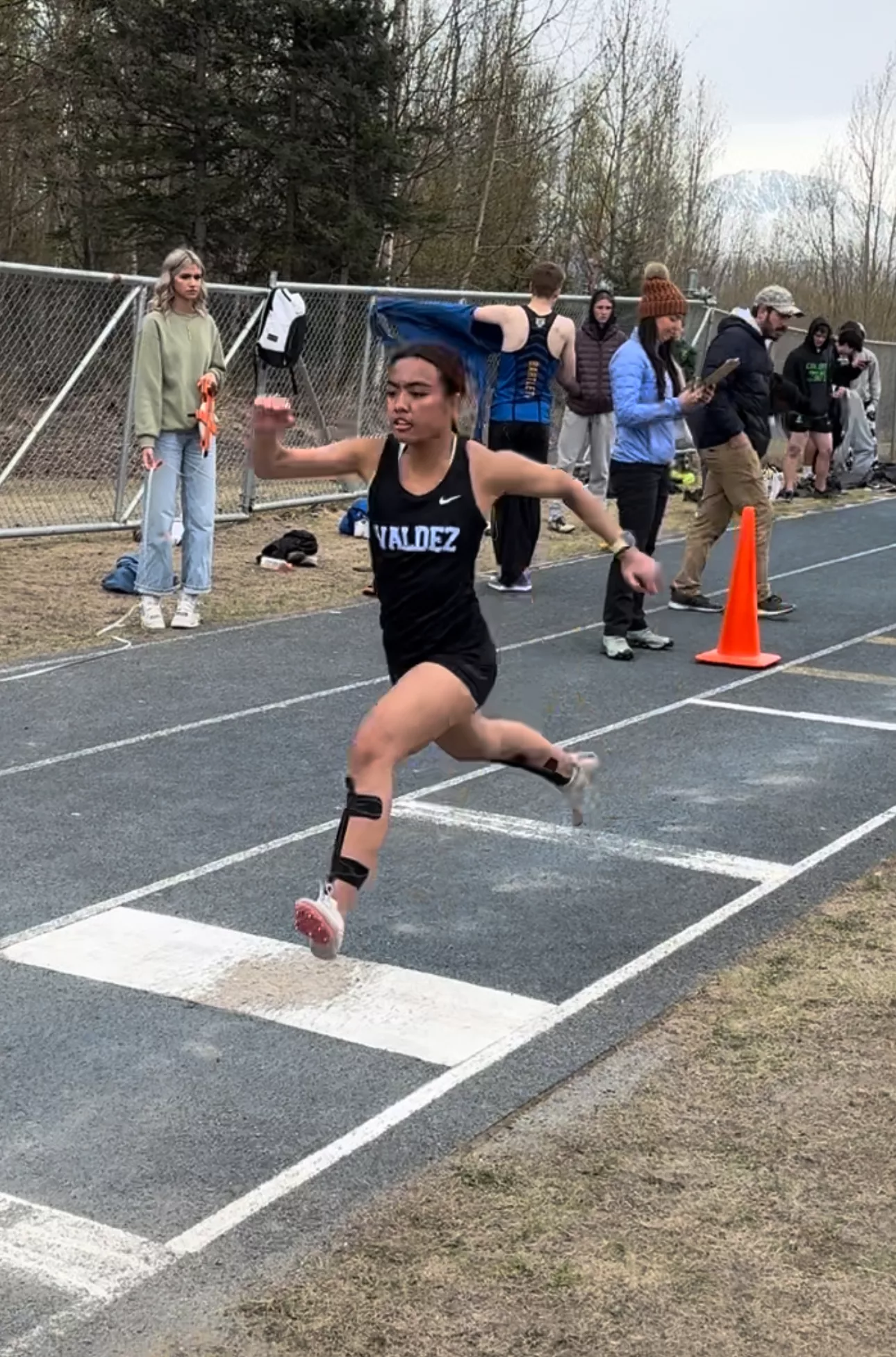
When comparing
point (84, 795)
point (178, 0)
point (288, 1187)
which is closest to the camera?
point (288, 1187)

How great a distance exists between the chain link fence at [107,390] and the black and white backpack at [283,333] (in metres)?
1.54

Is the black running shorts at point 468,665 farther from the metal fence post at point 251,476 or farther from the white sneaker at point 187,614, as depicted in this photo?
the metal fence post at point 251,476

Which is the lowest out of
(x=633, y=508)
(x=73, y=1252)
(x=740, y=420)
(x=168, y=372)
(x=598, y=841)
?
(x=73, y=1252)

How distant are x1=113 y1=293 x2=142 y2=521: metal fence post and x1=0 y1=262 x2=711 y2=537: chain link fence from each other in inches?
0.6

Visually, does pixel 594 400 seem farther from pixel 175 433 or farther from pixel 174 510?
pixel 175 433

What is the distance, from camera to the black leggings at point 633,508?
976 cm

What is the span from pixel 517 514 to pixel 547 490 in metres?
6.80

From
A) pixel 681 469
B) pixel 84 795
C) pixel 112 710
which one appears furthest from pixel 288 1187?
pixel 681 469

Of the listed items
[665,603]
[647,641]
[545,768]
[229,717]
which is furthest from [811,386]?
[545,768]

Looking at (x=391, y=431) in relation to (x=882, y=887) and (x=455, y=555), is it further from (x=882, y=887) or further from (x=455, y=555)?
(x=882, y=887)

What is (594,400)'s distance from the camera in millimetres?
14445

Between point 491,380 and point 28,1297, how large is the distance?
9.49 m

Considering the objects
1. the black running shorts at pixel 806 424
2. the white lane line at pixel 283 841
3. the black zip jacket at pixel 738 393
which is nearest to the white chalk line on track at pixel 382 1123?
the white lane line at pixel 283 841

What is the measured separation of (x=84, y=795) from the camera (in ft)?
22.8
